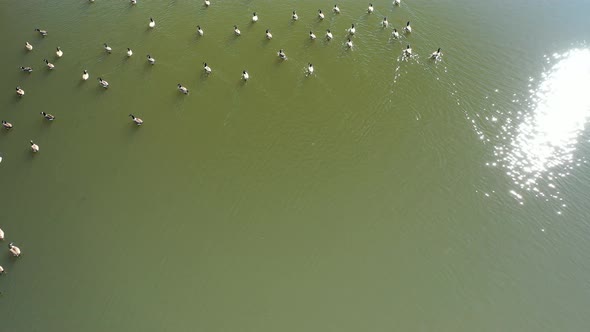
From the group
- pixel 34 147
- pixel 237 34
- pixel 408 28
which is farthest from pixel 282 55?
pixel 34 147

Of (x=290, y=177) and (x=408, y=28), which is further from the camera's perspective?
(x=408, y=28)

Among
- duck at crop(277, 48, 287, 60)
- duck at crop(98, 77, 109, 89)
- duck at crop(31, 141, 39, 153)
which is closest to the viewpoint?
duck at crop(31, 141, 39, 153)

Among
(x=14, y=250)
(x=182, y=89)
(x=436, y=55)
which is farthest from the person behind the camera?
(x=436, y=55)

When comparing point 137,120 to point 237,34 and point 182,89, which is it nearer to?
point 182,89

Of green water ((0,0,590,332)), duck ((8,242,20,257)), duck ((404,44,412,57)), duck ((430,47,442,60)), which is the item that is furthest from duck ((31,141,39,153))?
duck ((430,47,442,60))

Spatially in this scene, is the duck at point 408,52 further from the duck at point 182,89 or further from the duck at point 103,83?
the duck at point 103,83

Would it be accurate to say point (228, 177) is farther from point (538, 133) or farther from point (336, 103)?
point (538, 133)

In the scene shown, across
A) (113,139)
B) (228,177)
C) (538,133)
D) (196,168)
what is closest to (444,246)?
(538,133)

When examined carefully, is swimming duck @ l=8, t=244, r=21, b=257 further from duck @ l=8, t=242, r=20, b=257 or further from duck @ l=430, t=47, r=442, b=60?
duck @ l=430, t=47, r=442, b=60

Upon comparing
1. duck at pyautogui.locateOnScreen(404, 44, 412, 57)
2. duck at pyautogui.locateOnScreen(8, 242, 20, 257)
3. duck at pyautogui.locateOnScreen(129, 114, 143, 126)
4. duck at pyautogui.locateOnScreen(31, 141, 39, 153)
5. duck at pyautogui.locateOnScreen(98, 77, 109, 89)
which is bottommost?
duck at pyautogui.locateOnScreen(8, 242, 20, 257)
